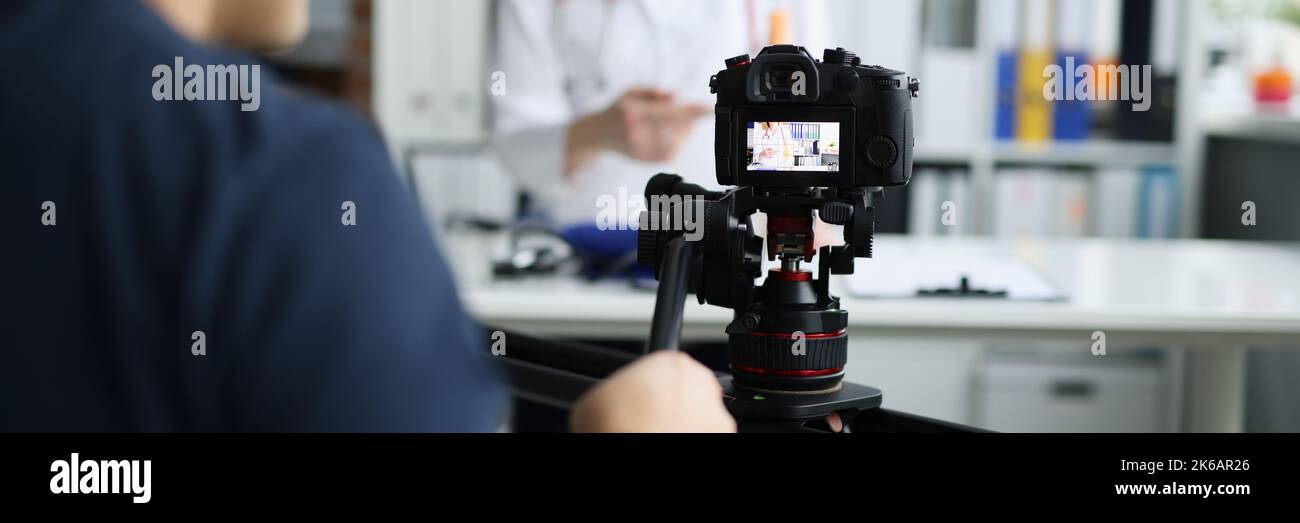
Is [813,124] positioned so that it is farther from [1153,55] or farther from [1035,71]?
[1153,55]

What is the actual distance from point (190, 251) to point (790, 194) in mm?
447

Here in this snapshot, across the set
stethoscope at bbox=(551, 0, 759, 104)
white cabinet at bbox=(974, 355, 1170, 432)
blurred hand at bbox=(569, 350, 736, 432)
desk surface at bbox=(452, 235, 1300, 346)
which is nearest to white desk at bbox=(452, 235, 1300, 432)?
desk surface at bbox=(452, 235, 1300, 346)

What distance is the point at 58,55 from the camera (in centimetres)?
38

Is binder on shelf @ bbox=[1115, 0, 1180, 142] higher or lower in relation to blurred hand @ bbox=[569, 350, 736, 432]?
higher

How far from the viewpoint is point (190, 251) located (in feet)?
1.21

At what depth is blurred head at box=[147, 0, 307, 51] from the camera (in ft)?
1.40

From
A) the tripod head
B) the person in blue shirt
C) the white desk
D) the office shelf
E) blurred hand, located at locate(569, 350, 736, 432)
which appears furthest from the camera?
the office shelf

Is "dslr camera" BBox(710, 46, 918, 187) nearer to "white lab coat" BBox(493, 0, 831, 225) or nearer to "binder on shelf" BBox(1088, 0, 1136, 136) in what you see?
"white lab coat" BBox(493, 0, 831, 225)

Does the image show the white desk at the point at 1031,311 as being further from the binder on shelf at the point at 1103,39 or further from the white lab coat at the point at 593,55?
the binder on shelf at the point at 1103,39

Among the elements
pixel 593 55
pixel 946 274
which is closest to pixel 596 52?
pixel 593 55

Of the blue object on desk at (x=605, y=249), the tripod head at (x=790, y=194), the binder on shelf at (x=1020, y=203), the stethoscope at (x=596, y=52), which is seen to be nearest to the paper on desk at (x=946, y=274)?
the blue object on desk at (x=605, y=249)

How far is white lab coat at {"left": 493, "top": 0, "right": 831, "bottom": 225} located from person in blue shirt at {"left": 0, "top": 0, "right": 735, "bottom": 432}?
1.70m
